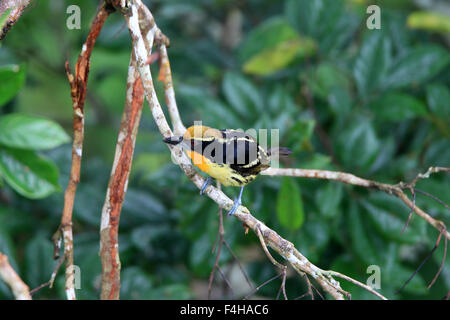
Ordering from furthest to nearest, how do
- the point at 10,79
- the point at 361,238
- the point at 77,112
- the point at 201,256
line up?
the point at 201,256
the point at 361,238
the point at 10,79
the point at 77,112

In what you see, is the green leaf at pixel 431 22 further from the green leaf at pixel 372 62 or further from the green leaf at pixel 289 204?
the green leaf at pixel 289 204

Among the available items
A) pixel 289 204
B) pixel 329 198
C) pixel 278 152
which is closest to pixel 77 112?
pixel 278 152

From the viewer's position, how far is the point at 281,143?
1423 millimetres

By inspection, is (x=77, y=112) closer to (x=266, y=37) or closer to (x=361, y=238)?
(x=361, y=238)

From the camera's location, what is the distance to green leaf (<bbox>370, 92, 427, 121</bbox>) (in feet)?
5.12

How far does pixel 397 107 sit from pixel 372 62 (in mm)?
206

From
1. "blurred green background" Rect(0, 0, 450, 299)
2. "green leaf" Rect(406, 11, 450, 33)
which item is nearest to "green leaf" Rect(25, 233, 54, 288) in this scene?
"blurred green background" Rect(0, 0, 450, 299)

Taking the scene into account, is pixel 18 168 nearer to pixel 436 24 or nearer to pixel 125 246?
pixel 125 246

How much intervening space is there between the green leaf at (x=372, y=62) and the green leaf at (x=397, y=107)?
70 mm

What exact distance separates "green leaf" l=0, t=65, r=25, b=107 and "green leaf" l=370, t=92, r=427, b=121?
3.93ft

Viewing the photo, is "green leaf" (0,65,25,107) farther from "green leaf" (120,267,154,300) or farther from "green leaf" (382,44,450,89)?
"green leaf" (382,44,450,89)

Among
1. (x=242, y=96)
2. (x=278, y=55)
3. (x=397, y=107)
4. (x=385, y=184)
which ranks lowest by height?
(x=385, y=184)

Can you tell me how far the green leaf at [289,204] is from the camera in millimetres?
1276

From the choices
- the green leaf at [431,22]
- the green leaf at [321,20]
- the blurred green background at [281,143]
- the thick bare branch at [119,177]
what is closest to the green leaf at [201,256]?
the blurred green background at [281,143]
